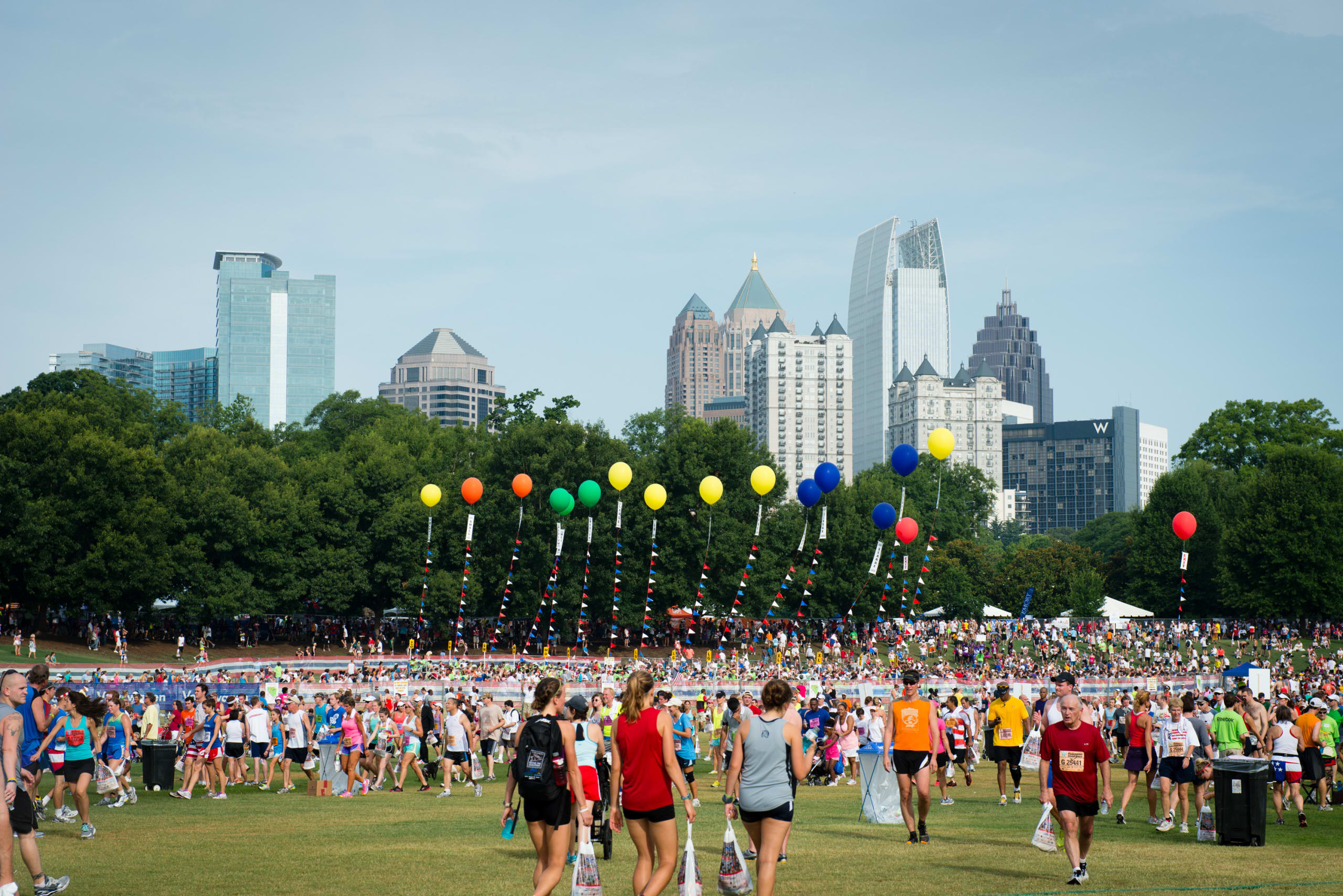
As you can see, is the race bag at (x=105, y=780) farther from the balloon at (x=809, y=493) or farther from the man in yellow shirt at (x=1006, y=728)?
the balloon at (x=809, y=493)

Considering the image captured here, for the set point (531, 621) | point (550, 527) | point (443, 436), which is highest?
point (443, 436)

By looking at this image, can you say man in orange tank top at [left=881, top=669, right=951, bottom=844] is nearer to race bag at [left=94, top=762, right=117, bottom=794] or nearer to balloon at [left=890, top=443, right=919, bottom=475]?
race bag at [left=94, top=762, right=117, bottom=794]

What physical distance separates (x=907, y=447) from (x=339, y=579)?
35.1 meters

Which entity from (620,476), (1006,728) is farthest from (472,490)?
(1006,728)

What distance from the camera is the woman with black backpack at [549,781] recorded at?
8.80 m

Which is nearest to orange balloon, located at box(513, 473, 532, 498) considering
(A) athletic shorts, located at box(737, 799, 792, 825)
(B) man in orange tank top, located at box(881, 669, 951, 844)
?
(B) man in orange tank top, located at box(881, 669, 951, 844)

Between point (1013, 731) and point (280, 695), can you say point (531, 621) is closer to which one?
point (280, 695)

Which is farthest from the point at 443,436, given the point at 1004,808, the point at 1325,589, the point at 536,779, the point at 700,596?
the point at 536,779

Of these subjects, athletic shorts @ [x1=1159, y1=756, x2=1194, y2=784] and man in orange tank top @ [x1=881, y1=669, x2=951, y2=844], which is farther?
athletic shorts @ [x1=1159, y1=756, x2=1194, y2=784]

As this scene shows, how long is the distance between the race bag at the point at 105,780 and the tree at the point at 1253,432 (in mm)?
→ 75213

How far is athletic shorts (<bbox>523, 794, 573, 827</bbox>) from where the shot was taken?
29.4 feet

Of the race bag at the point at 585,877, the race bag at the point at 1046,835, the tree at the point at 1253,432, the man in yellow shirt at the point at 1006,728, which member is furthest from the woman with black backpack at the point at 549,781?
the tree at the point at 1253,432

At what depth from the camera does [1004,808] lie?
17.1m

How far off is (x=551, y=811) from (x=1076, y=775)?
450cm
